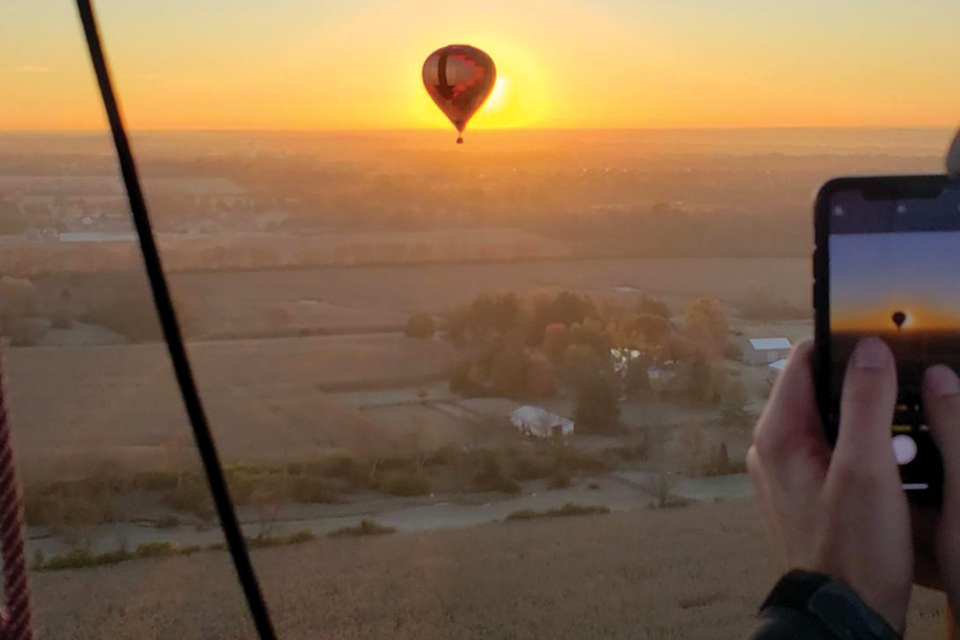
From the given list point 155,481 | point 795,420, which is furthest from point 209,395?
point 795,420

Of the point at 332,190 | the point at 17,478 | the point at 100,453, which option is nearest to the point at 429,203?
the point at 332,190

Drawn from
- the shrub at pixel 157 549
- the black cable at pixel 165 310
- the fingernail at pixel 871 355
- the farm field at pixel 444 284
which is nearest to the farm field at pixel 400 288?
the farm field at pixel 444 284

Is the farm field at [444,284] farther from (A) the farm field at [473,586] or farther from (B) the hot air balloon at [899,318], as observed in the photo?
(B) the hot air balloon at [899,318]

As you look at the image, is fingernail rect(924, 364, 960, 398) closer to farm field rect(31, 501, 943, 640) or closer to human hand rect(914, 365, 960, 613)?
human hand rect(914, 365, 960, 613)

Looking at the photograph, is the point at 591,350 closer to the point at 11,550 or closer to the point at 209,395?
the point at 209,395

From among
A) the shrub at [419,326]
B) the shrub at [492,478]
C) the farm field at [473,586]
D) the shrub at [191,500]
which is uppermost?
the shrub at [419,326]

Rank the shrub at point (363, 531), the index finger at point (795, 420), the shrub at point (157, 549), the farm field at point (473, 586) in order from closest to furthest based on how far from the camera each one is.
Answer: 1. the index finger at point (795, 420)
2. the farm field at point (473, 586)
3. the shrub at point (157, 549)
4. the shrub at point (363, 531)
